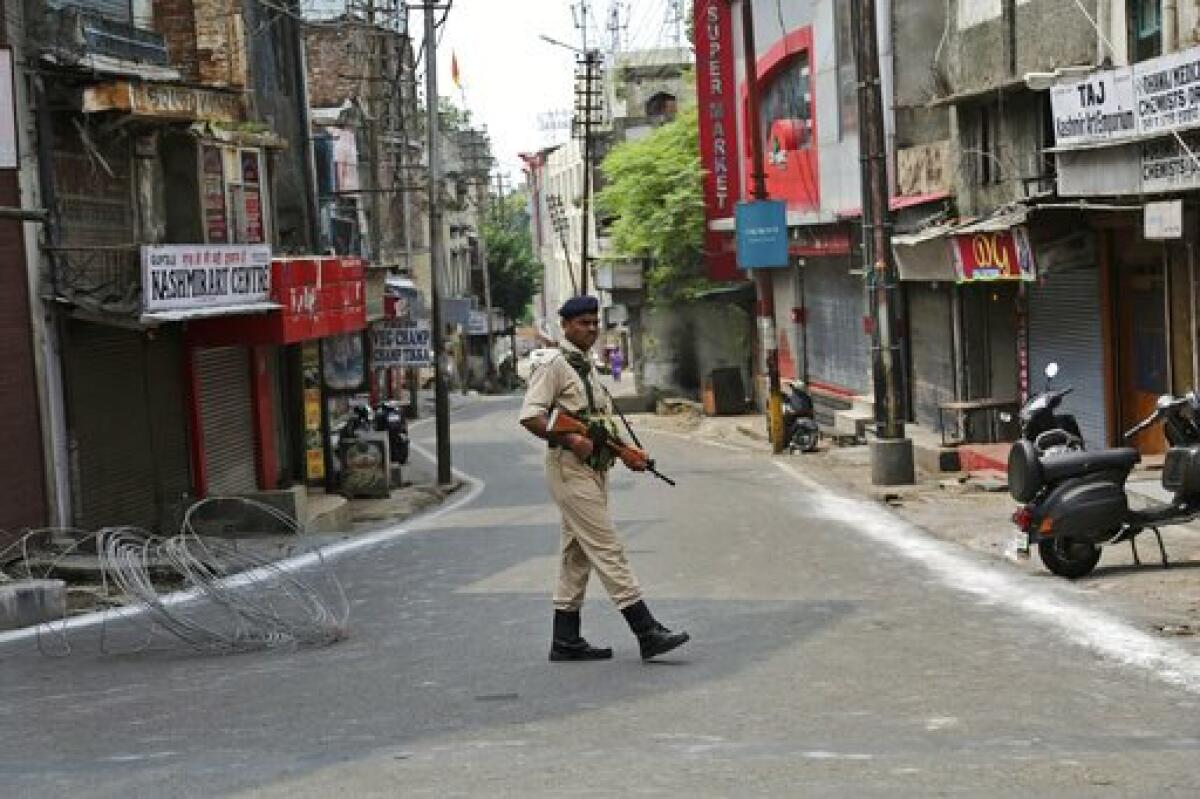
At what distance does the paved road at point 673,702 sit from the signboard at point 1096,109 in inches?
246

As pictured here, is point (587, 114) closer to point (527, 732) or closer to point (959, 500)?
point (959, 500)

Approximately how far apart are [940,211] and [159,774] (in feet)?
69.6

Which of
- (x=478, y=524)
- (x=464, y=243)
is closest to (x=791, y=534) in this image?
(x=478, y=524)

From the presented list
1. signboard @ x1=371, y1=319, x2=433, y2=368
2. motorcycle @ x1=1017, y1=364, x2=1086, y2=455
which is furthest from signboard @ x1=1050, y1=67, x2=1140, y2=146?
signboard @ x1=371, y1=319, x2=433, y2=368

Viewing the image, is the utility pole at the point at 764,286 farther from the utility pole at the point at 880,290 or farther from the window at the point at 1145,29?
the window at the point at 1145,29

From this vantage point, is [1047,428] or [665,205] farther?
[665,205]

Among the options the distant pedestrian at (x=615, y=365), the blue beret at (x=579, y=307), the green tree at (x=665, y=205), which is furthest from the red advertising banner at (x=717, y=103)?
the blue beret at (x=579, y=307)

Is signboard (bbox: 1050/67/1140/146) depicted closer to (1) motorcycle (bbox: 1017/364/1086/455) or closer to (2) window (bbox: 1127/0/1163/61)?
(2) window (bbox: 1127/0/1163/61)

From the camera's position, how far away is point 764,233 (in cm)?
3409

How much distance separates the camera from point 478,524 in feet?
69.6

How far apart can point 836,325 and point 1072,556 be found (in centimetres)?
2428

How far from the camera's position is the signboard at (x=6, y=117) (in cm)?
1612

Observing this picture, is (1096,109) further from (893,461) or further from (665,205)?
(665,205)

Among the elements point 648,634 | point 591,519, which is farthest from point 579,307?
point 648,634
